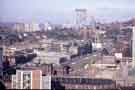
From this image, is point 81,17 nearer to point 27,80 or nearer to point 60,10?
point 60,10

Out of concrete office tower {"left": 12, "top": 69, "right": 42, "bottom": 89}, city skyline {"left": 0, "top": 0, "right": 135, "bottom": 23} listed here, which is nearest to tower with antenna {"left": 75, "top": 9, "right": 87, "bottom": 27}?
city skyline {"left": 0, "top": 0, "right": 135, "bottom": 23}

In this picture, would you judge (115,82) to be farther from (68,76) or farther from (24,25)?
(24,25)

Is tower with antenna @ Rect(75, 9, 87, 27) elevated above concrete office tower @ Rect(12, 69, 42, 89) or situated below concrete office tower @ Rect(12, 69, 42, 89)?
above

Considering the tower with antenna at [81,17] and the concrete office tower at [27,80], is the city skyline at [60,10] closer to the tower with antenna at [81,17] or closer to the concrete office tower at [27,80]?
the tower with antenna at [81,17]

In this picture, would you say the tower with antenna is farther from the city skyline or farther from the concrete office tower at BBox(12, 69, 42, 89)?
the concrete office tower at BBox(12, 69, 42, 89)

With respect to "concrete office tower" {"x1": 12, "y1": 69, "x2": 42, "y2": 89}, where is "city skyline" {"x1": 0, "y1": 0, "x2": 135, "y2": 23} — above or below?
above

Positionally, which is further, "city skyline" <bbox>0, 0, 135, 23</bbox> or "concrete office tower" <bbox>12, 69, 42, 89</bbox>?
"city skyline" <bbox>0, 0, 135, 23</bbox>

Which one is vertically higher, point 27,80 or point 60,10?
point 60,10

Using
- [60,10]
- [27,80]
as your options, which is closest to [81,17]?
[60,10]
